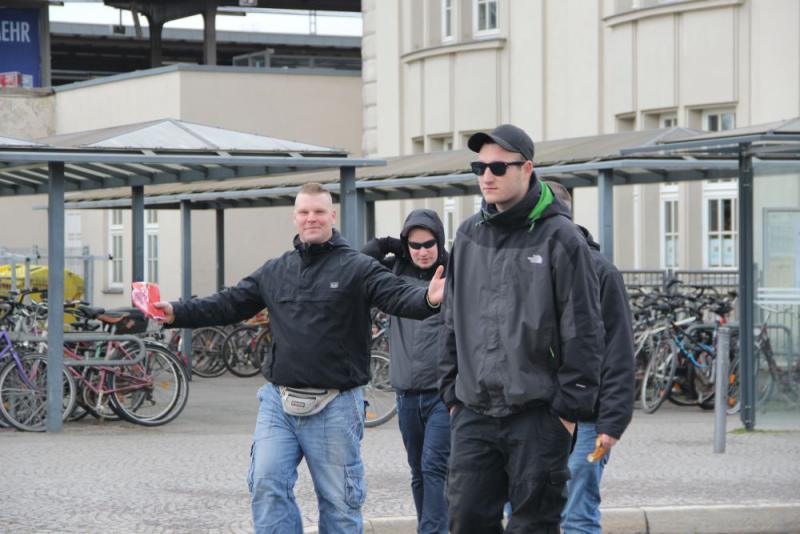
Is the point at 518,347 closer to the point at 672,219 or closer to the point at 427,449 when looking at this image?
the point at 427,449

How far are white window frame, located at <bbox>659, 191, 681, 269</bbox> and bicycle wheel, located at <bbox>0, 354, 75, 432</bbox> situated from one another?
11.8 metres

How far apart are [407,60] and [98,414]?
49.3ft

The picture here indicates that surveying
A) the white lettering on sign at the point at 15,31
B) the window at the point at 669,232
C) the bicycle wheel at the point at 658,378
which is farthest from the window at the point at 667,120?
A: the white lettering on sign at the point at 15,31

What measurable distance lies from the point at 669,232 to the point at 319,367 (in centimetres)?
1763

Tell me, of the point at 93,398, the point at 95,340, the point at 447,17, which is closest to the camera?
the point at 95,340

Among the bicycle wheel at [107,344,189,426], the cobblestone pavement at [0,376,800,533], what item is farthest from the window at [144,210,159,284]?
the bicycle wheel at [107,344,189,426]

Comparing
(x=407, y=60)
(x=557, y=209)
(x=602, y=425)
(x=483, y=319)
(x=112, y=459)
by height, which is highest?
(x=407, y=60)

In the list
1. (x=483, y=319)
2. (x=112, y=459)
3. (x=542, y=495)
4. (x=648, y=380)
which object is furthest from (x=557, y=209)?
(x=648, y=380)

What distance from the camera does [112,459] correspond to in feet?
39.8

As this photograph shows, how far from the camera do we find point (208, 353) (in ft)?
71.9

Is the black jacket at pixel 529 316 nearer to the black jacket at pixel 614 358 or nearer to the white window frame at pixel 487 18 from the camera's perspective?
the black jacket at pixel 614 358

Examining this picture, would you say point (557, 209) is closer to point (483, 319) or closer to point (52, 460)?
point (483, 319)

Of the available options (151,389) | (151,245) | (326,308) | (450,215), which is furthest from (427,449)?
(151,245)

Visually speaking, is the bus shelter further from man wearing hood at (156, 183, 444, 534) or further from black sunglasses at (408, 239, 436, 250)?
man wearing hood at (156, 183, 444, 534)
